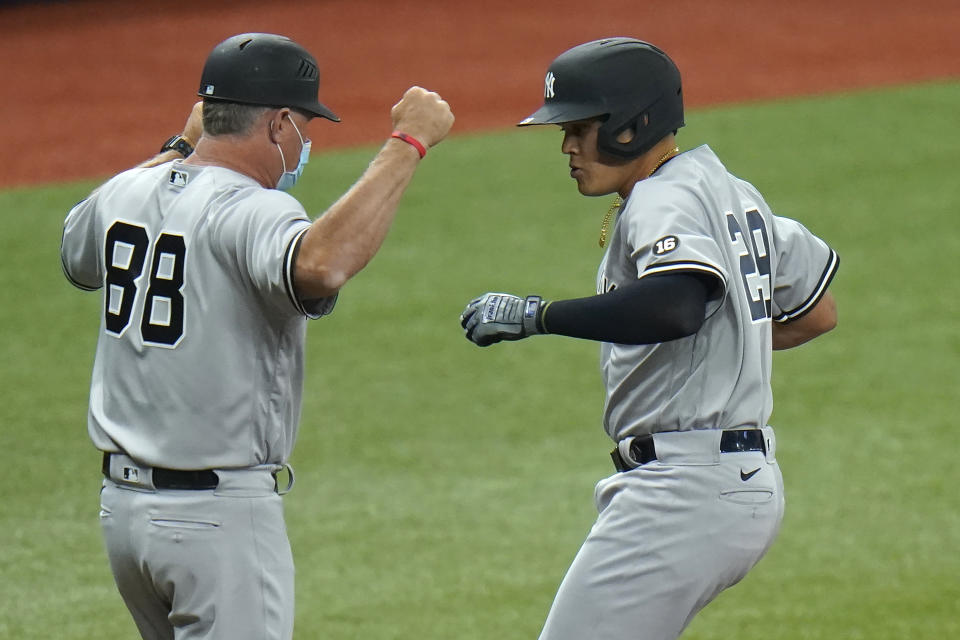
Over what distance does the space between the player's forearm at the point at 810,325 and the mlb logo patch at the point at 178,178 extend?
Result: 164cm

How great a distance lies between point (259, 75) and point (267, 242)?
1.65 feet

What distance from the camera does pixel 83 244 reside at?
3660 mm

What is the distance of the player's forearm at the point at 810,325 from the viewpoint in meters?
3.85

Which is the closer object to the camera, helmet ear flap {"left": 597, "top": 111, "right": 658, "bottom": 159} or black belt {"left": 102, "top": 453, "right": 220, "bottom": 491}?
black belt {"left": 102, "top": 453, "right": 220, "bottom": 491}

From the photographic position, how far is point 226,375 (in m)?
3.29

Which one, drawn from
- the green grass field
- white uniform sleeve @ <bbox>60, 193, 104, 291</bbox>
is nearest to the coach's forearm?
white uniform sleeve @ <bbox>60, 193, 104, 291</bbox>

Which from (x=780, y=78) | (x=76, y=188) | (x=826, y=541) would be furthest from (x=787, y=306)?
(x=780, y=78)

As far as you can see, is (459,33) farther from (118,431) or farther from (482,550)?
(118,431)

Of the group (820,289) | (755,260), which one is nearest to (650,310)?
(755,260)

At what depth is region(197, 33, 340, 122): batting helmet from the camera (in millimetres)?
3406

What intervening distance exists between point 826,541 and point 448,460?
1929 millimetres

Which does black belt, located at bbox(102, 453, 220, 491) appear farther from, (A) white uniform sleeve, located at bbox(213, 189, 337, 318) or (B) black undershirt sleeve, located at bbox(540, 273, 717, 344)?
(B) black undershirt sleeve, located at bbox(540, 273, 717, 344)

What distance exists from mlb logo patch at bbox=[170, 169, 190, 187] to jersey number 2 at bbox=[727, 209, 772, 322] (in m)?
1.28

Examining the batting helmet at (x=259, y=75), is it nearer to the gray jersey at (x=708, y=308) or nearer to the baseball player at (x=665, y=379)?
the baseball player at (x=665, y=379)
